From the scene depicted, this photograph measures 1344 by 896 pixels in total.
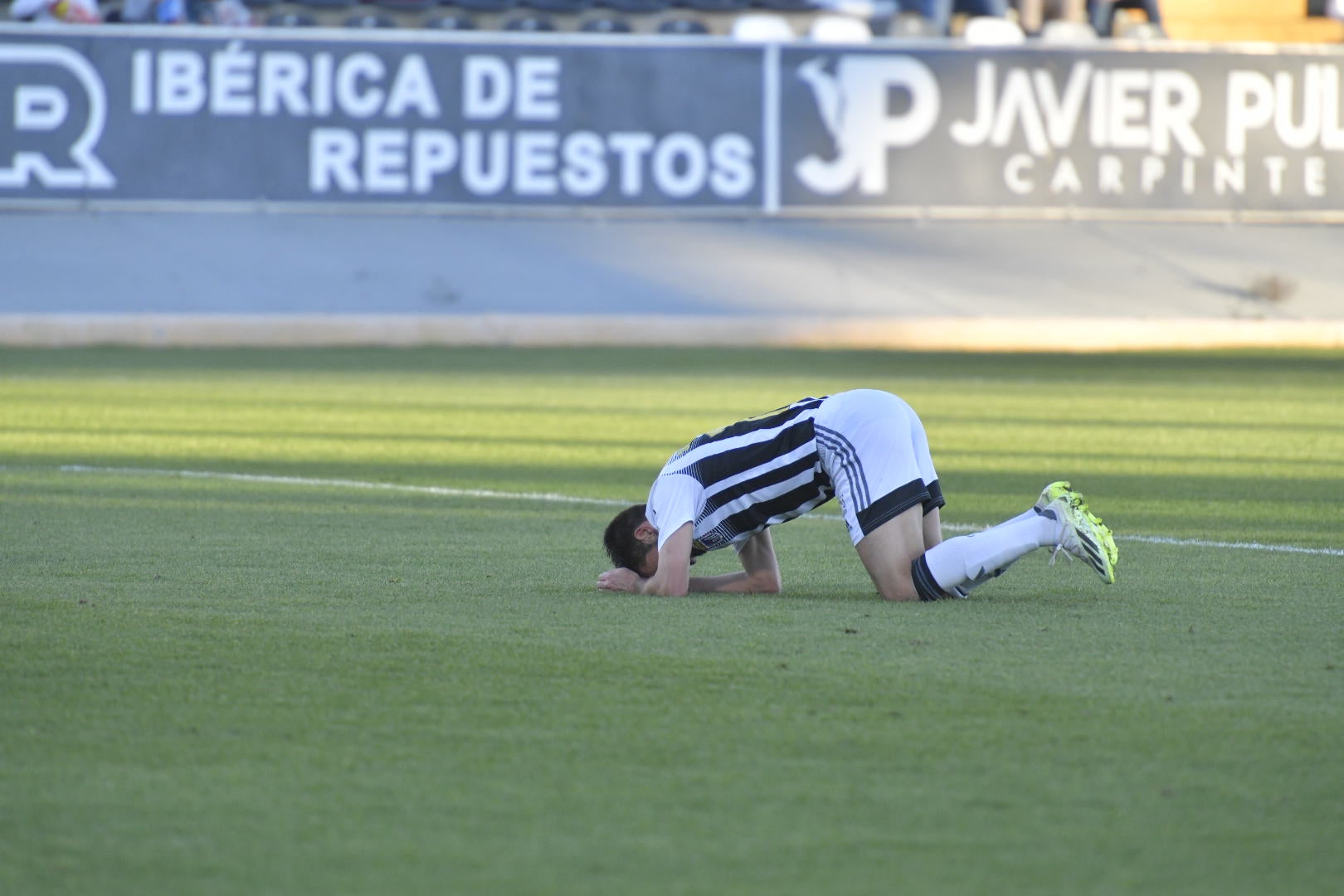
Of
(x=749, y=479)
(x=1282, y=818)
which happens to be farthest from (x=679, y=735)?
(x=749, y=479)

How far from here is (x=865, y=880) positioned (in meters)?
3.28

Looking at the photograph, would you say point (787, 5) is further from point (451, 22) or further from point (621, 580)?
point (621, 580)

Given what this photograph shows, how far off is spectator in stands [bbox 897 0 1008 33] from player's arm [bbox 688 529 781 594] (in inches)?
838

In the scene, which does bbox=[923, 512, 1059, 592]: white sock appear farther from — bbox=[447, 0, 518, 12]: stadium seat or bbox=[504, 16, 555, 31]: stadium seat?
bbox=[447, 0, 518, 12]: stadium seat

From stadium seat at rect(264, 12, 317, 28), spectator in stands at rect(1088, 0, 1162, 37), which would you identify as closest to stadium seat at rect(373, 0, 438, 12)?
stadium seat at rect(264, 12, 317, 28)

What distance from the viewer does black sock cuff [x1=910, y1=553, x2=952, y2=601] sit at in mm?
6051

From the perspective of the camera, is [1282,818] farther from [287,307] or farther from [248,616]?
[287,307]

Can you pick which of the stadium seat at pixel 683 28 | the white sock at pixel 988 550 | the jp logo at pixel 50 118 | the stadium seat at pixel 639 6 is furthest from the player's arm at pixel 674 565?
the stadium seat at pixel 639 6

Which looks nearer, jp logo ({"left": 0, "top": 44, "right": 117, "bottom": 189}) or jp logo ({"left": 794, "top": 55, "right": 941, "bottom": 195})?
jp logo ({"left": 0, "top": 44, "right": 117, "bottom": 189})

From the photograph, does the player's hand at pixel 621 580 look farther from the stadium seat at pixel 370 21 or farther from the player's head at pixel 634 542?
the stadium seat at pixel 370 21

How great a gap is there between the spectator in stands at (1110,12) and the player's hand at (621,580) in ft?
74.2

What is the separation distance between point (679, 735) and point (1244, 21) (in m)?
25.3

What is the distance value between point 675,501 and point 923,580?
2.90 feet

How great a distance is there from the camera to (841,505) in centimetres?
593
